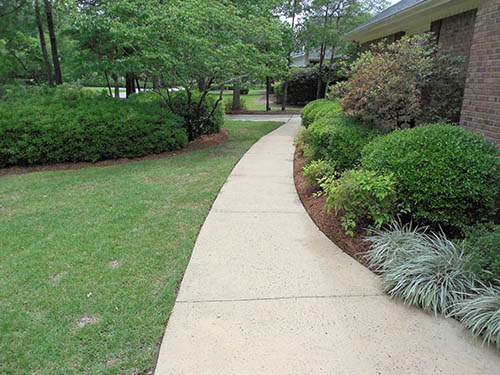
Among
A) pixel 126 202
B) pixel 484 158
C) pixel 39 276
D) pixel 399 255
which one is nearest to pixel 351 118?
pixel 484 158

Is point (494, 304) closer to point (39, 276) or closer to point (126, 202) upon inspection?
point (39, 276)

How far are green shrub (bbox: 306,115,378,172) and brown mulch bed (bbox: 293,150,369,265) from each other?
666 millimetres

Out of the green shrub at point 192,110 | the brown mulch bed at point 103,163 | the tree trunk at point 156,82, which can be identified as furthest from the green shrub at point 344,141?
the tree trunk at point 156,82

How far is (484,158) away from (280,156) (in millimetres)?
5136

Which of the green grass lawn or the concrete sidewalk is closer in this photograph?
the concrete sidewalk

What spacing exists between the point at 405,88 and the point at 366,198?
8.37ft

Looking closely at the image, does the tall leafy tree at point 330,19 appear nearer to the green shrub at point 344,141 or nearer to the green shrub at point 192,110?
the green shrub at point 192,110

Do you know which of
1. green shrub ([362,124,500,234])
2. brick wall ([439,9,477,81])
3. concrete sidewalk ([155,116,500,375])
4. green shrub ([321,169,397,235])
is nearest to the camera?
concrete sidewalk ([155,116,500,375])

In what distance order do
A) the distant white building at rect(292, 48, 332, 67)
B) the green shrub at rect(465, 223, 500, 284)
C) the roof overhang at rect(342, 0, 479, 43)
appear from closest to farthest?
the green shrub at rect(465, 223, 500, 284)
the roof overhang at rect(342, 0, 479, 43)
the distant white building at rect(292, 48, 332, 67)

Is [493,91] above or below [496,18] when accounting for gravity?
below

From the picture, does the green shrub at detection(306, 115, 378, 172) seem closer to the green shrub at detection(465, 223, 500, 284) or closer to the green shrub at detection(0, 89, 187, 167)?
the green shrub at detection(465, 223, 500, 284)

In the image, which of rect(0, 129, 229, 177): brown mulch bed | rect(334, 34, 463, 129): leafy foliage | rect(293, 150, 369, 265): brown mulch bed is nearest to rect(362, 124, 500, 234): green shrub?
rect(293, 150, 369, 265): brown mulch bed

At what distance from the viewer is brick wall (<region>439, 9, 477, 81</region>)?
6512 millimetres

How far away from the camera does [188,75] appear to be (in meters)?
8.94
